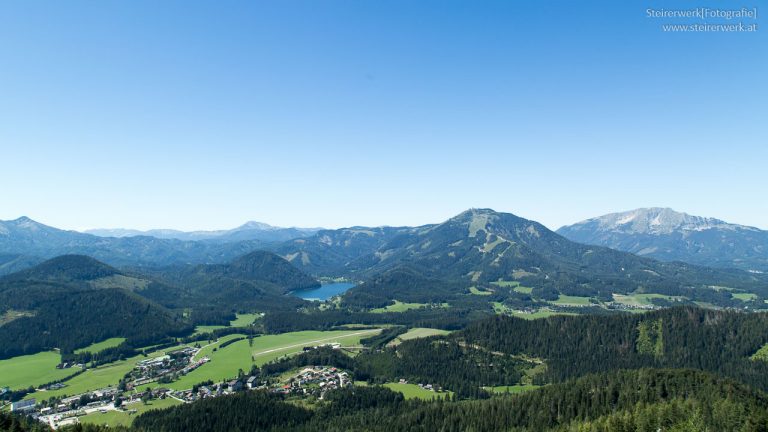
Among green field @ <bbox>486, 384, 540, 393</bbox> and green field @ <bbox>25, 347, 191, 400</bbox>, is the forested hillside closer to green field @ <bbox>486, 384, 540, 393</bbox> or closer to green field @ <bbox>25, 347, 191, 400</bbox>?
green field @ <bbox>486, 384, 540, 393</bbox>

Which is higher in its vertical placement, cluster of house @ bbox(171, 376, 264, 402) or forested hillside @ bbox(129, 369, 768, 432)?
forested hillside @ bbox(129, 369, 768, 432)

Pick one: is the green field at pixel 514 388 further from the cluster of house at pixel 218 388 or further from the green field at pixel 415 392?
the cluster of house at pixel 218 388

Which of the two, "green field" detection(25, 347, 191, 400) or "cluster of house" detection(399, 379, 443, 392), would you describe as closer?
"cluster of house" detection(399, 379, 443, 392)

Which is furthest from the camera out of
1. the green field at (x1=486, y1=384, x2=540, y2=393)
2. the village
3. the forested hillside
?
the green field at (x1=486, y1=384, x2=540, y2=393)

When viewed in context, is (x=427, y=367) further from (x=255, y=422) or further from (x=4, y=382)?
(x=4, y=382)

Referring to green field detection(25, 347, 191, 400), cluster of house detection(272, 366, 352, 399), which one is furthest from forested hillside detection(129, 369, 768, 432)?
green field detection(25, 347, 191, 400)

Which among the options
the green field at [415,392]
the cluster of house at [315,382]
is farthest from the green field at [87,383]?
the green field at [415,392]
